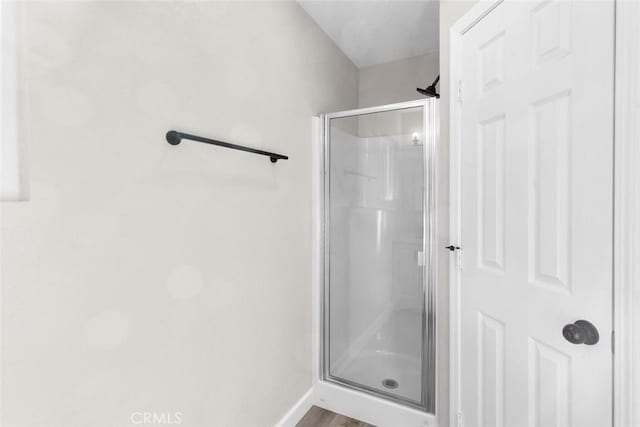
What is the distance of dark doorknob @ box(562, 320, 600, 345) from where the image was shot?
84cm

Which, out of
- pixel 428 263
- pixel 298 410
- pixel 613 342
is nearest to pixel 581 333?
pixel 613 342

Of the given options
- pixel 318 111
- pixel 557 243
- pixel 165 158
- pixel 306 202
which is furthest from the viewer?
pixel 318 111

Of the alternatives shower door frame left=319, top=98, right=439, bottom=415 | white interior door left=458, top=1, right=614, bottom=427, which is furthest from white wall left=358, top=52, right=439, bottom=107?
white interior door left=458, top=1, right=614, bottom=427

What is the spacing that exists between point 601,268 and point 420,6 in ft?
5.59

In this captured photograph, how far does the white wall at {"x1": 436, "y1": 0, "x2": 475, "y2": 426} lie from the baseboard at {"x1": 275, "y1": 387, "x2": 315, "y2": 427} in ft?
2.49

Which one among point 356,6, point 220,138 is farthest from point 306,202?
point 356,6

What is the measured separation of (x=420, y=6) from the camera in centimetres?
184

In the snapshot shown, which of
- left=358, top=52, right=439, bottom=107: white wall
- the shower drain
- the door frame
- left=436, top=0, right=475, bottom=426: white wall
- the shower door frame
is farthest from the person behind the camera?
left=358, top=52, right=439, bottom=107: white wall

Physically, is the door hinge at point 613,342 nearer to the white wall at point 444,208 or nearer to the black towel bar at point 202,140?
the white wall at point 444,208

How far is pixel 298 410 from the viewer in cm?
180

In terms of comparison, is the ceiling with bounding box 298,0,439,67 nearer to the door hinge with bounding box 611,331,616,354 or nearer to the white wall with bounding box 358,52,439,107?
the white wall with bounding box 358,52,439,107

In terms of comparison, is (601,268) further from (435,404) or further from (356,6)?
(356,6)

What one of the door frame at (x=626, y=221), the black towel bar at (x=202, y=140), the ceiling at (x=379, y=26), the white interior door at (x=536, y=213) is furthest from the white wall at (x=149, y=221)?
the door frame at (x=626, y=221)

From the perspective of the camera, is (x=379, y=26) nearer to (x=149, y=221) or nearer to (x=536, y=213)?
(x=536, y=213)
